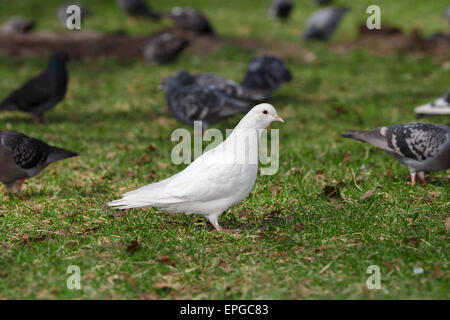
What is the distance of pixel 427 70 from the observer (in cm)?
1163

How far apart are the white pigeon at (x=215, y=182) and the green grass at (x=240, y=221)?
276mm

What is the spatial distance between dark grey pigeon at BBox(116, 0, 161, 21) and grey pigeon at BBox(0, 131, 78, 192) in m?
14.1

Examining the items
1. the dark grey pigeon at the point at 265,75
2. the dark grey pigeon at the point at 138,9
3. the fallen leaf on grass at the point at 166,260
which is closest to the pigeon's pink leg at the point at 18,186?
the fallen leaf on grass at the point at 166,260

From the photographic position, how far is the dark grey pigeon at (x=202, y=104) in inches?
303

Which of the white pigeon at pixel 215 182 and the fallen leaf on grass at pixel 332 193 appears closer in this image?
the white pigeon at pixel 215 182

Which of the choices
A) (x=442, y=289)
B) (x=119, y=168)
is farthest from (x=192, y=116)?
(x=442, y=289)

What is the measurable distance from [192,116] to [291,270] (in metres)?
4.50

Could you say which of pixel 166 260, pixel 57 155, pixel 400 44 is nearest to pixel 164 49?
pixel 400 44

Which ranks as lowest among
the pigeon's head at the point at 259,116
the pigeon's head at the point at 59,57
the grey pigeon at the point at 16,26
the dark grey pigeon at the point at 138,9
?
the pigeon's head at the point at 259,116

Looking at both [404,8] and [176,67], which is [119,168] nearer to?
[176,67]

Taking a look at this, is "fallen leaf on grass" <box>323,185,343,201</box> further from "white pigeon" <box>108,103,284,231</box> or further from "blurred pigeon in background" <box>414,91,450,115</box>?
"blurred pigeon in background" <box>414,91,450,115</box>

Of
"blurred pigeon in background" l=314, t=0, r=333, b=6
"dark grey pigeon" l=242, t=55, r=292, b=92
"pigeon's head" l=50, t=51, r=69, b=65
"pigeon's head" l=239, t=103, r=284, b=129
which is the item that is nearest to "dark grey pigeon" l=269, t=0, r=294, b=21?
"blurred pigeon in background" l=314, t=0, r=333, b=6

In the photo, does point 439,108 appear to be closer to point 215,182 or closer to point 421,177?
point 421,177

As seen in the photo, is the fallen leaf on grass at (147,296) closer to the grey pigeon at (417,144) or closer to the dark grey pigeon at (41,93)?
the grey pigeon at (417,144)
